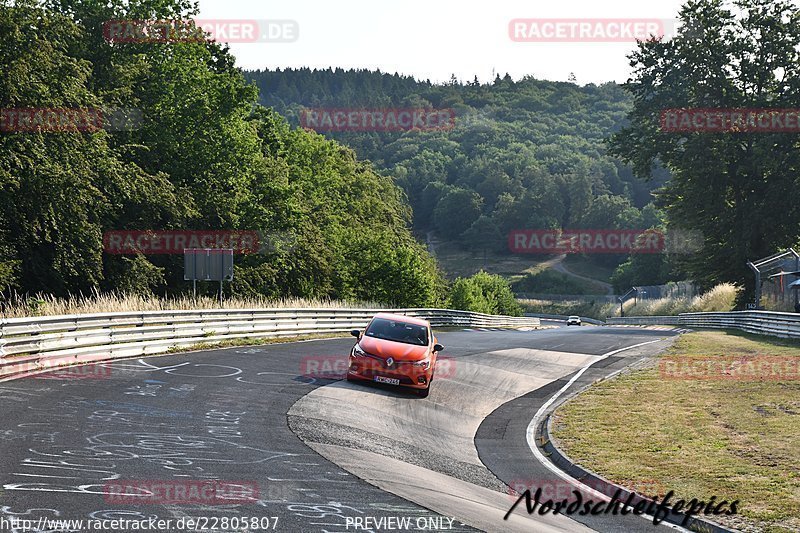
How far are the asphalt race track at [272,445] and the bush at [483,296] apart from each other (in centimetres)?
6718

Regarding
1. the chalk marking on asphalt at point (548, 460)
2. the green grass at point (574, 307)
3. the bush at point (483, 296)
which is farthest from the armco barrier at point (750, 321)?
the green grass at point (574, 307)

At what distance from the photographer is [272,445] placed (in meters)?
11.8

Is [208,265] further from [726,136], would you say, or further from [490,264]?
[490,264]

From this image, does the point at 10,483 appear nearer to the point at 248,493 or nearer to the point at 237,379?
the point at 248,493

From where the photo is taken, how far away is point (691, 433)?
1551 centimetres

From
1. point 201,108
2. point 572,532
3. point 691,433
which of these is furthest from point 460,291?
point 572,532

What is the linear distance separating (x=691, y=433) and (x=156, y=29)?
139 ft

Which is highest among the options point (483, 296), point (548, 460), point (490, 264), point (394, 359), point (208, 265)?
point (208, 265)

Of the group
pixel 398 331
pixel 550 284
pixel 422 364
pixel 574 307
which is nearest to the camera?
pixel 422 364

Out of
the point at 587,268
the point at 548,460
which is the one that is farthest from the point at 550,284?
the point at 548,460

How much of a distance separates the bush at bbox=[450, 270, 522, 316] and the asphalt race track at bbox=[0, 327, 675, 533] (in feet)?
220

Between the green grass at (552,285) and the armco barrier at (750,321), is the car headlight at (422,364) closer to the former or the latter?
the armco barrier at (750,321)

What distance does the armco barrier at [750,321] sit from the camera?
110ft

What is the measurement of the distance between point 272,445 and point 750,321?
114 feet
